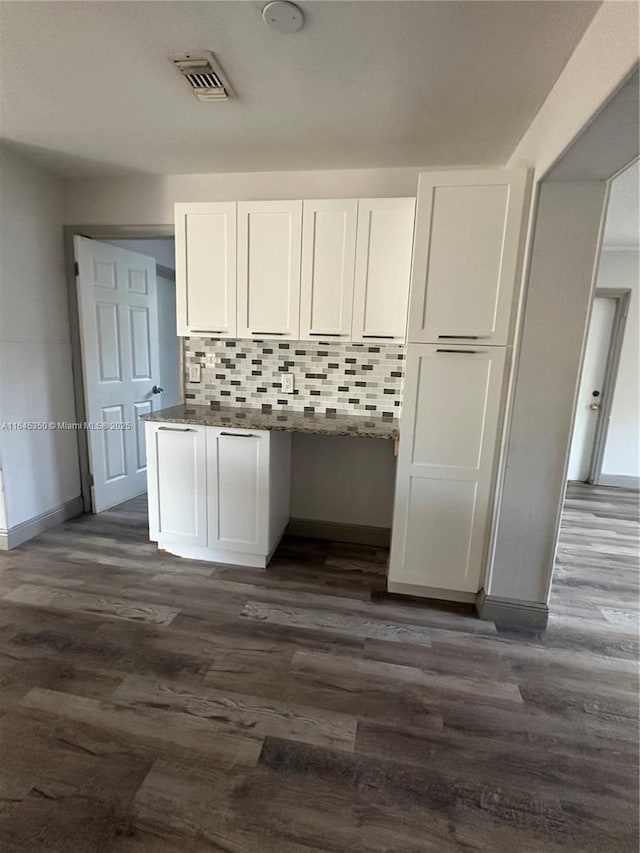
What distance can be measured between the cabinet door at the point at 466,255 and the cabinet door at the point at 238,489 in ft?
3.65

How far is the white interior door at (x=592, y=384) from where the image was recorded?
436 centimetres

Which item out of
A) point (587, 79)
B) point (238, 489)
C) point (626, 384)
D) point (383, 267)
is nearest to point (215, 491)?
point (238, 489)

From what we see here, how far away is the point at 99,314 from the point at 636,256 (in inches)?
203

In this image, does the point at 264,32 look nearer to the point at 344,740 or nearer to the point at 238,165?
the point at 238,165

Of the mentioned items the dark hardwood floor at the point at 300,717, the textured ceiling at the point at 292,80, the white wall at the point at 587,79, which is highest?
the textured ceiling at the point at 292,80

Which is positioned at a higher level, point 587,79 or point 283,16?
point 283,16

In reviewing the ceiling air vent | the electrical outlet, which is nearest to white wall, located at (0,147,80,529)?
the ceiling air vent

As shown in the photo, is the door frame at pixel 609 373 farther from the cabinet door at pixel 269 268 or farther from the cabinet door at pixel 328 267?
the cabinet door at pixel 269 268

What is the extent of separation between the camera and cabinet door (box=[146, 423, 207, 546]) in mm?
2439

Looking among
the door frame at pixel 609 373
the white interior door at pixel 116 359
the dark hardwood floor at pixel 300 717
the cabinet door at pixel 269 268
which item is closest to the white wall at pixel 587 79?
the cabinet door at pixel 269 268

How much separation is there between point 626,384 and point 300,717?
466cm

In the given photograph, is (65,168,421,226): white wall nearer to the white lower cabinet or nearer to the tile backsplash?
the tile backsplash

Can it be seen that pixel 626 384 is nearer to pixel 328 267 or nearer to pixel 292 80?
pixel 328 267

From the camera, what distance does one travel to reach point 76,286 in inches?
115
